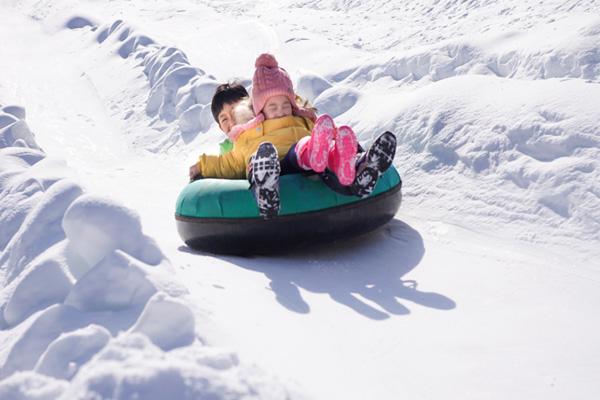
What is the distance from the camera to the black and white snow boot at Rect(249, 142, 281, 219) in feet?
10.4

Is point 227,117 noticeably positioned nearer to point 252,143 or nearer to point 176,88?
point 252,143

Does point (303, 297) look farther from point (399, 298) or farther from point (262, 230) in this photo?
point (262, 230)

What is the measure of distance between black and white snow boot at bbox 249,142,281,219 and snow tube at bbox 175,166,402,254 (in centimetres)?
16

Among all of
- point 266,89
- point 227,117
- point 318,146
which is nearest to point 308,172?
point 318,146

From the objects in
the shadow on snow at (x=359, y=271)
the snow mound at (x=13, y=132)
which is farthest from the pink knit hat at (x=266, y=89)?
the snow mound at (x=13, y=132)

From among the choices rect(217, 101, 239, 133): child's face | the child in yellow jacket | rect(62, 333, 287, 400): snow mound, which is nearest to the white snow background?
rect(62, 333, 287, 400): snow mound

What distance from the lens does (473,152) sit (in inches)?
164

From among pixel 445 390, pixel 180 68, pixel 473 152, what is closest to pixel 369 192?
pixel 473 152

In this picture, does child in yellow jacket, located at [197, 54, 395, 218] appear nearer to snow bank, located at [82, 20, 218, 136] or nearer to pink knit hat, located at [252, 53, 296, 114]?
pink knit hat, located at [252, 53, 296, 114]

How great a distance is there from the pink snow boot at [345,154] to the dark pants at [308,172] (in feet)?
0.27

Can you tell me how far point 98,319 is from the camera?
205 cm

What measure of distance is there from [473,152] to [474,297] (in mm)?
1590

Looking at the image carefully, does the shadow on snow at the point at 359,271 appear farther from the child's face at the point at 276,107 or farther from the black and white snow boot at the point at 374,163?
the child's face at the point at 276,107

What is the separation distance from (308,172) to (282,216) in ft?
1.09
